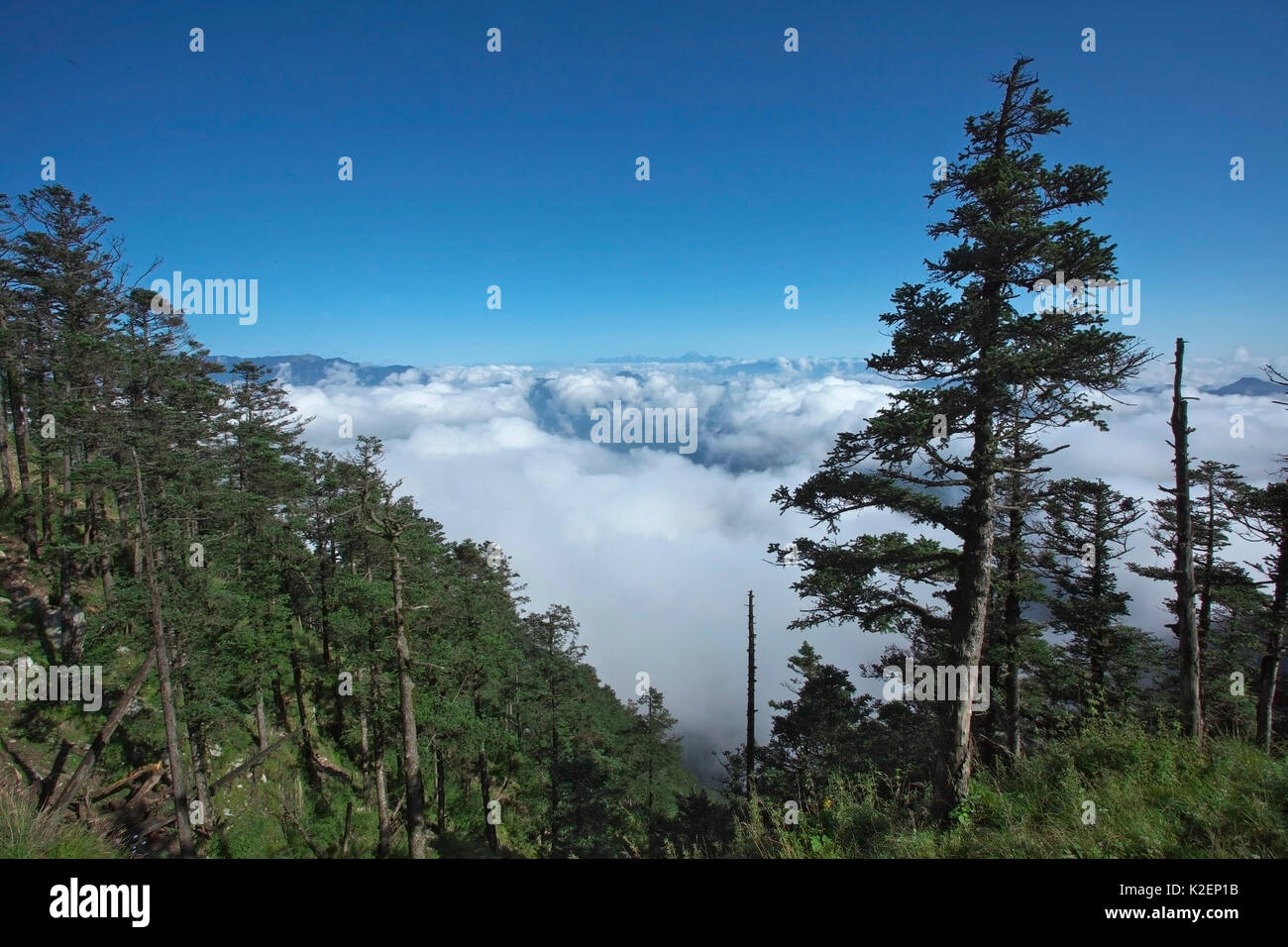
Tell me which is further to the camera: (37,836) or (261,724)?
(261,724)

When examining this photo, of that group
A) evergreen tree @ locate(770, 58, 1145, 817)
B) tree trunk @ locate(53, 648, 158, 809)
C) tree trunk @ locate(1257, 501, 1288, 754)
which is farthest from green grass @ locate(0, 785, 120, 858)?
tree trunk @ locate(1257, 501, 1288, 754)

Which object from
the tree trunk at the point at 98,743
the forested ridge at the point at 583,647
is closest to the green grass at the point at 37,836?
the forested ridge at the point at 583,647

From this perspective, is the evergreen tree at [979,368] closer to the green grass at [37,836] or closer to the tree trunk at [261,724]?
the green grass at [37,836]

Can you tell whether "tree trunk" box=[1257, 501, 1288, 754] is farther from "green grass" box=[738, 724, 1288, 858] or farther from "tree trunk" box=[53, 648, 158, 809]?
"tree trunk" box=[53, 648, 158, 809]

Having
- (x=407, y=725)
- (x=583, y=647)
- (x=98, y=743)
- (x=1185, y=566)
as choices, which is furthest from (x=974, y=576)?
(x=583, y=647)

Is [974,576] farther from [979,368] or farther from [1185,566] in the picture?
[1185,566]

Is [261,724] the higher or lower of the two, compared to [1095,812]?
lower

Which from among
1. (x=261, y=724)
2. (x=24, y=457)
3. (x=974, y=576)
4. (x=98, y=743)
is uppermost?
(x=24, y=457)
